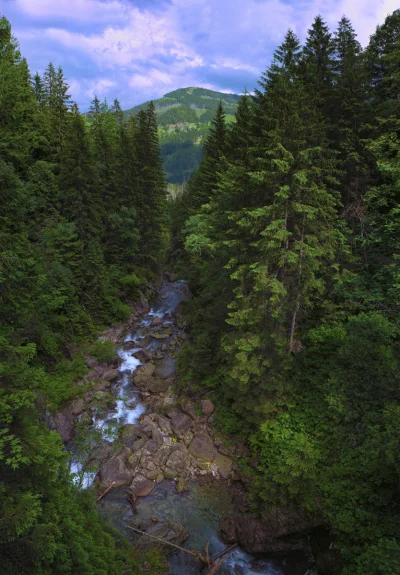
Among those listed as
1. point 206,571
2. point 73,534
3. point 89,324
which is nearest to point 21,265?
point 73,534

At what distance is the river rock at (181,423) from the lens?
16078 millimetres

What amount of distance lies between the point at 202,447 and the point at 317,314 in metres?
Result: 8.56

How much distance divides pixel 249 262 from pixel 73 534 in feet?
35.1

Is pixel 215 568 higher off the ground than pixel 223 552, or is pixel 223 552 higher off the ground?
pixel 215 568

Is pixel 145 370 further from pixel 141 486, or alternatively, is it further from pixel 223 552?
pixel 223 552

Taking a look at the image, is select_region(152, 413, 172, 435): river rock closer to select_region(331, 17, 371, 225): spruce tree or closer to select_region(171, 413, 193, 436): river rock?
select_region(171, 413, 193, 436): river rock

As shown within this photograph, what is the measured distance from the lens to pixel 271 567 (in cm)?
1062

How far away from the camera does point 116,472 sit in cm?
1377

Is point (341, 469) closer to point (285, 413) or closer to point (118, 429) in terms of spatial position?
point (285, 413)

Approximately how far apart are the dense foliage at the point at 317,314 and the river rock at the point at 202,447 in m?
1.26

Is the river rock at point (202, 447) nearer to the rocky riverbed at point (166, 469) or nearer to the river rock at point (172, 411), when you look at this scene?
the rocky riverbed at point (166, 469)

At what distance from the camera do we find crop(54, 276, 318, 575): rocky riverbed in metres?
11.0

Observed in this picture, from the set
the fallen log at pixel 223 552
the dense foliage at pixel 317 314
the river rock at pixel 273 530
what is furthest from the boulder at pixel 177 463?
the fallen log at pixel 223 552

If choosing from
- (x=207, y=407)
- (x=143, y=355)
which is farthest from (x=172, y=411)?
(x=143, y=355)
